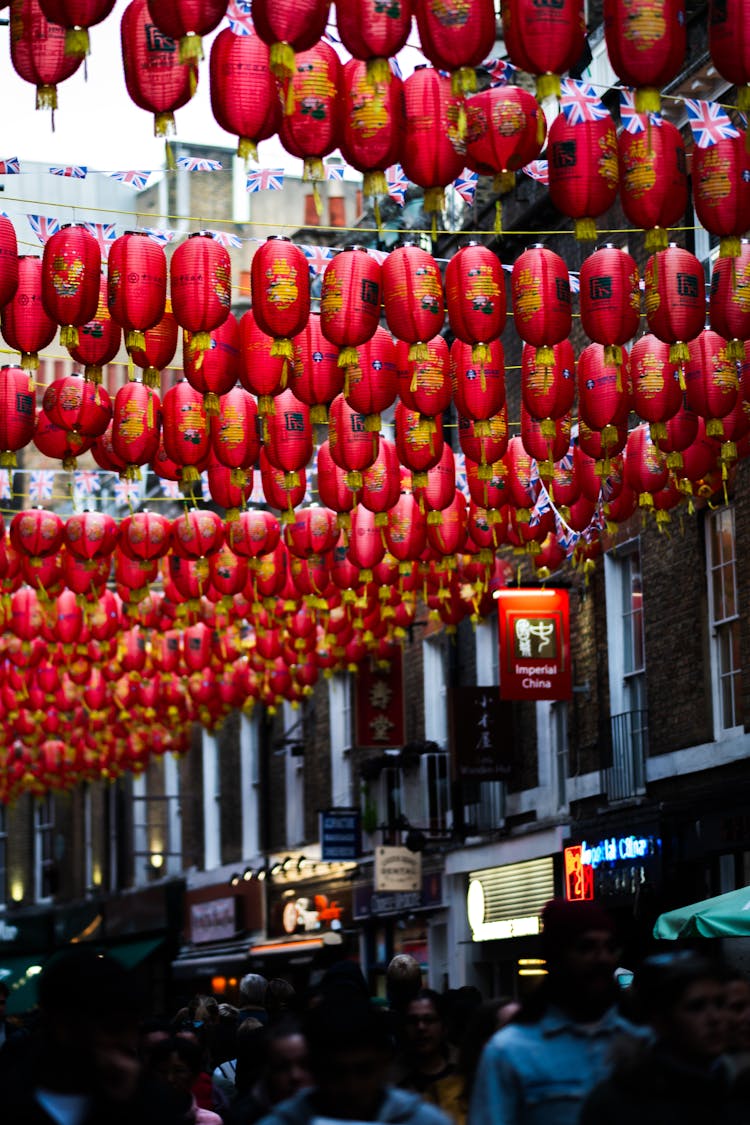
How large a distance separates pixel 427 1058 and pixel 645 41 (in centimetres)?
522

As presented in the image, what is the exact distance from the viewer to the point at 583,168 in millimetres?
12211

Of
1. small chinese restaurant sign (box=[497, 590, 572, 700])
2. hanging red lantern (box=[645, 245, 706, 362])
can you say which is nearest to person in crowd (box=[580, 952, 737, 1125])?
hanging red lantern (box=[645, 245, 706, 362])

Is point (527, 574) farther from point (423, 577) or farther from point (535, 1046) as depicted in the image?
point (535, 1046)

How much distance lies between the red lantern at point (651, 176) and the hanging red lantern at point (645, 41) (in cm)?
142

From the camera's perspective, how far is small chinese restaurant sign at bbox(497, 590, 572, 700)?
23172mm

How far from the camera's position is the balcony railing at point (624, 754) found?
74.9ft

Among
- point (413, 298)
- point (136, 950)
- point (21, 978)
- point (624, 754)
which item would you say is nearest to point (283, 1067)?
point (413, 298)

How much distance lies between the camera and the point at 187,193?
47719 mm

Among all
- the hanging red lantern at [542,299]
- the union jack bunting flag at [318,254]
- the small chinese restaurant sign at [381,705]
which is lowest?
the small chinese restaurant sign at [381,705]

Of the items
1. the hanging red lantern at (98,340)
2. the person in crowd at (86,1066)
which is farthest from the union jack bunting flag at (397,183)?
the person in crowd at (86,1066)

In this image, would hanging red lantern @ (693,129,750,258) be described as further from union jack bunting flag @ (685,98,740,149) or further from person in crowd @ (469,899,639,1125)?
person in crowd @ (469,899,639,1125)

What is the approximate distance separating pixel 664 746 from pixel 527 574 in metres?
5.00

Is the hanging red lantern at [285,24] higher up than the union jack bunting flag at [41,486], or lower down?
higher up

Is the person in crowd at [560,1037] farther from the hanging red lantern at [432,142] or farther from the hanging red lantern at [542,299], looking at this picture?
the hanging red lantern at [542,299]
